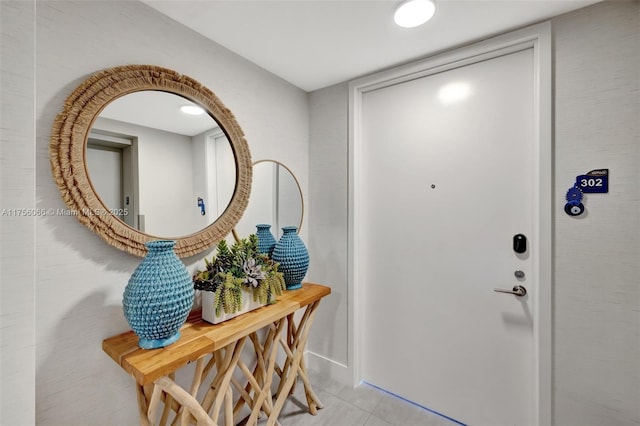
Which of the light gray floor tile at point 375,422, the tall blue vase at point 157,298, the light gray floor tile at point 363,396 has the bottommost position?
the light gray floor tile at point 375,422

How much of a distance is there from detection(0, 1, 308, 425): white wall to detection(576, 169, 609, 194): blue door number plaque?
80.3 inches

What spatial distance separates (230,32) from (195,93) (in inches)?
15.4

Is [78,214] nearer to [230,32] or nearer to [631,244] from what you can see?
[230,32]

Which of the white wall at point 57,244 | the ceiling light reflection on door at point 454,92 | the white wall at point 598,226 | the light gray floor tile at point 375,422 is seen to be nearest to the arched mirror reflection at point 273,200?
the white wall at point 57,244

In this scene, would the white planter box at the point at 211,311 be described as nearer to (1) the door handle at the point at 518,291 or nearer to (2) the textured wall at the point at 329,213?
(2) the textured wall at the point at 329,213

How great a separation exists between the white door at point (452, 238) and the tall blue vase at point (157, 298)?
51.5 inches

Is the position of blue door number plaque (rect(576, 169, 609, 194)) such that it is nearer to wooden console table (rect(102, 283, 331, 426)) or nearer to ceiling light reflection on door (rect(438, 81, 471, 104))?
ceiling light reflection on door (rect(438, 81, 471, 104))

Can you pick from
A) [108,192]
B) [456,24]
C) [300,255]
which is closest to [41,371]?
[108,192]

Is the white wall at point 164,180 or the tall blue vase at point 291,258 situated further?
the tall blue vase at point 291,258

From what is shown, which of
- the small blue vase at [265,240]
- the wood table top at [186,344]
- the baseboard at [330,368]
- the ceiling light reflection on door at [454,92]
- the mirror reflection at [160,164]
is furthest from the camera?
the baseboard at [330,368]

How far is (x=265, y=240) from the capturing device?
1.78 metres

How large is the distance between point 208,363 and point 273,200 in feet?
3.40

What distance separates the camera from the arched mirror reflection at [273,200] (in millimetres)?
1790

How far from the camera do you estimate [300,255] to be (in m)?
1.72
